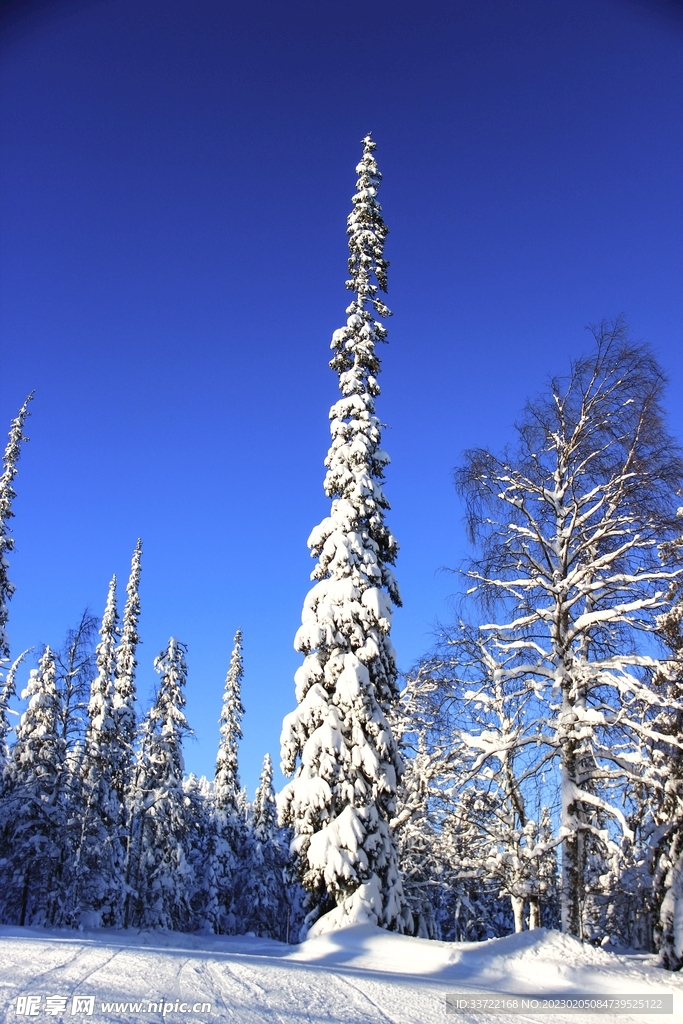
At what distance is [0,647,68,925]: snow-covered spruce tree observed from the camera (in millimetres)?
28203

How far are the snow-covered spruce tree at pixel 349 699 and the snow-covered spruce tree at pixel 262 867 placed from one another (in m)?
40.1

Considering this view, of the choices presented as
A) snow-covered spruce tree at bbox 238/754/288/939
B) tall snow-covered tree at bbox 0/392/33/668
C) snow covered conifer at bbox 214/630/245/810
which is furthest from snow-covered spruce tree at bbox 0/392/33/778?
snow-covered spruce tree at bbox 238/754/288/939

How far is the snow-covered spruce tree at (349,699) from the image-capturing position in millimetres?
14008

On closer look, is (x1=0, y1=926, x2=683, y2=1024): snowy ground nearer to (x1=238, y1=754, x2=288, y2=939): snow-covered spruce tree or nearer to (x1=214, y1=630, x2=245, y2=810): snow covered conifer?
(x1=214, y1=630, x2=245, y2=810): snow covered conifer

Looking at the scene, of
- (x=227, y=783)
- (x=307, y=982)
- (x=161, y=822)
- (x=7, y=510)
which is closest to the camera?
(x=307, y=982)

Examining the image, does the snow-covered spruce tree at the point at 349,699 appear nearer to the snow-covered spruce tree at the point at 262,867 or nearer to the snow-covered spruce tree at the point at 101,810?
the snow-covered spruce tree at the point at 101,810

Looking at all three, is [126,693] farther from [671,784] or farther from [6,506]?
[671,784]

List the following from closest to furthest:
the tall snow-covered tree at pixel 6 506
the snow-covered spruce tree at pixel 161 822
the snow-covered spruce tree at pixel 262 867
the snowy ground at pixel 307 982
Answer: the snowy ground at pixel 307 982
the tall snow-covered tree at pixel 6 506
the snow-covered spruce tree at pixel 161 822
the snow-covered spruce tree at pixel 262 867

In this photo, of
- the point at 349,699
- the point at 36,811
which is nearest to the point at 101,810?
the point at 36,811

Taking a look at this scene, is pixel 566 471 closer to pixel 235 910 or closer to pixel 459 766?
pixel 459 766

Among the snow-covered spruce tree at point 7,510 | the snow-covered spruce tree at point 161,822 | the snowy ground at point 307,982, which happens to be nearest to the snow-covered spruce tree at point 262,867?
the snow-covered spruce tree at point 161,822

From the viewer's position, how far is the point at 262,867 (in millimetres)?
53969

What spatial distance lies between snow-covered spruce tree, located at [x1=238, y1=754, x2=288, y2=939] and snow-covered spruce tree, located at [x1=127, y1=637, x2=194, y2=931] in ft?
51.3

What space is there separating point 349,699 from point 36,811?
2087 centimetres
